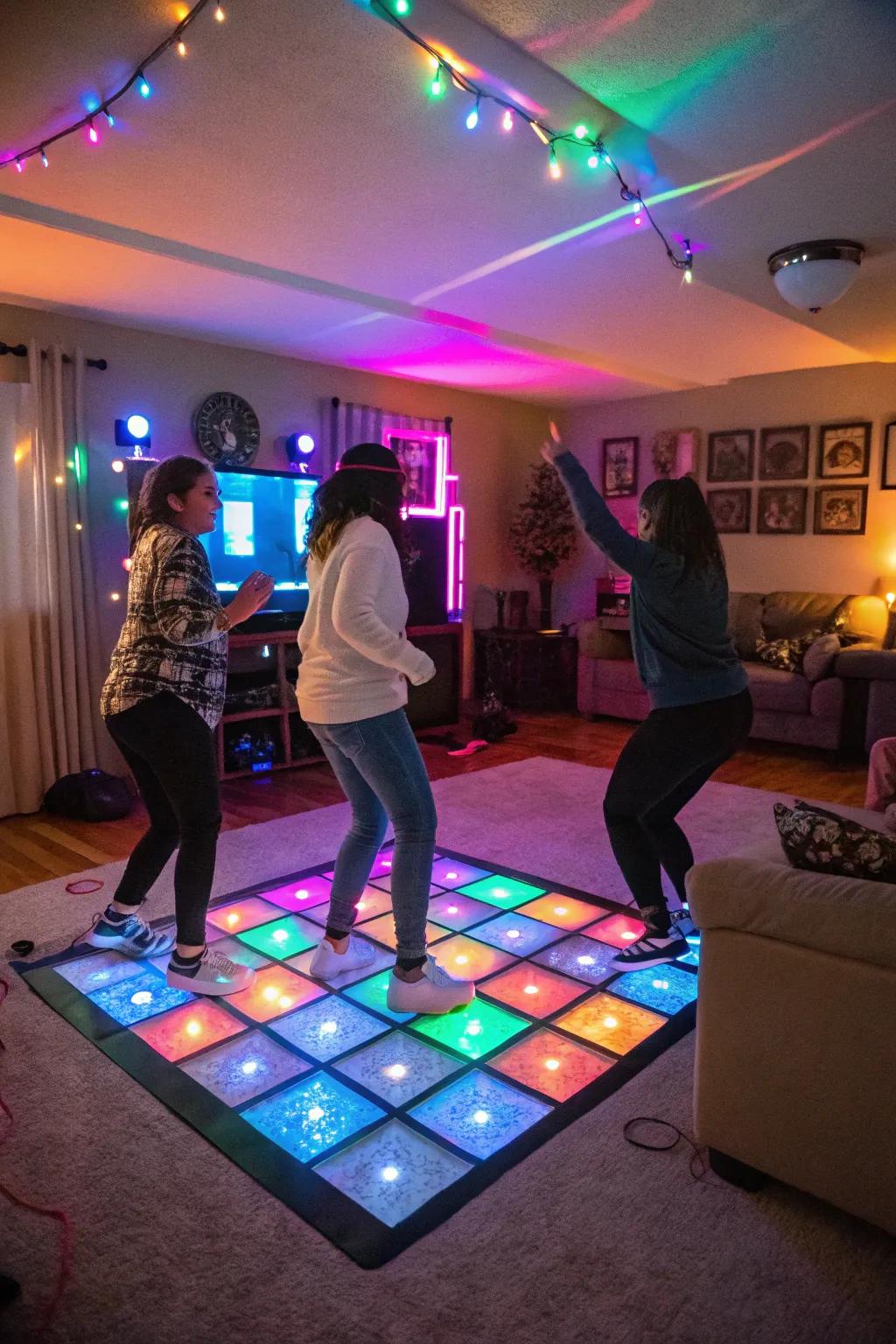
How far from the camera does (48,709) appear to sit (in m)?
4.34

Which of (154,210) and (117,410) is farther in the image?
(117,410)

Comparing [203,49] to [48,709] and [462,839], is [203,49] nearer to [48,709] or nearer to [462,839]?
[462,839]

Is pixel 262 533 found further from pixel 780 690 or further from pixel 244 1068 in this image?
pixel 244 1068

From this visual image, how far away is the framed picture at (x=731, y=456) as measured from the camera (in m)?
6.42

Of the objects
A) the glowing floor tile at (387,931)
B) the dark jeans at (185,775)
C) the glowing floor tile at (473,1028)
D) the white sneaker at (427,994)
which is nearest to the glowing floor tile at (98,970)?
the dark jeans at (185,775)

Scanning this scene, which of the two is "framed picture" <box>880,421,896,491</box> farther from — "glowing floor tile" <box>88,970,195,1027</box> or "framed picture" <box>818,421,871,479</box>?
"glowing floor tile" <box>88,970,195,1027</box>

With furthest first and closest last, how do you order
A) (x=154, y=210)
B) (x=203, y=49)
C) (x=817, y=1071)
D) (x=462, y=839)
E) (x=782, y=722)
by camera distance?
(x=782, y=722), (x=462, y=839), (x=154, y=210), (x=203, y=49), (x=817, y=1071)

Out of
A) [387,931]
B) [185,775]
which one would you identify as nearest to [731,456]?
[387,931]

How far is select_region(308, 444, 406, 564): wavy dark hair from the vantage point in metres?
2.12

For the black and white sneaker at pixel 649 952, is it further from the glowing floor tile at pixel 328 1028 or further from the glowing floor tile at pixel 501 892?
the glowing floor tile at pixel 328 1028

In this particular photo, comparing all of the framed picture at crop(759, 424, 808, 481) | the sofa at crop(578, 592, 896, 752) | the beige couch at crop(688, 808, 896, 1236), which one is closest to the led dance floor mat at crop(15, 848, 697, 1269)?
the beige couch at crop(688, 808, 896, 1236)

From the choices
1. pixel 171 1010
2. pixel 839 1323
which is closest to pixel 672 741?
pixel 839 1323

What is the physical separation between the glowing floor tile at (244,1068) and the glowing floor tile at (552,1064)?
49 centimetres

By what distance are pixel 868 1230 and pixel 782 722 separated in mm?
4038
